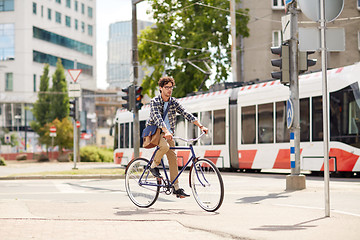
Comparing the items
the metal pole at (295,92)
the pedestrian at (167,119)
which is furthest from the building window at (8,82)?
→ the pedestrian at (167,119)

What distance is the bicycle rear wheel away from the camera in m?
9.33

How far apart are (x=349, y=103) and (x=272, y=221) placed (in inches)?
415

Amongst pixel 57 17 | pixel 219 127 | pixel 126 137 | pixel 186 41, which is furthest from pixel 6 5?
pixel 219 127

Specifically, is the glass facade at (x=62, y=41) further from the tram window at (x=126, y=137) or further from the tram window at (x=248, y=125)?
the tram window at (x=248, y=125)

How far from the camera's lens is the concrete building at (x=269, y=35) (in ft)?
126

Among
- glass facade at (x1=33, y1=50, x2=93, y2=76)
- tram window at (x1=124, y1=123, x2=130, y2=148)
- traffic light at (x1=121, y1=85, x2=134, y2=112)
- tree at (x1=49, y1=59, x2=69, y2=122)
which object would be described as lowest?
tram window at (x1=124, y1=123, x2=130, y2=148)

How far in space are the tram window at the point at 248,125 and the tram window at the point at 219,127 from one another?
43.3 inches

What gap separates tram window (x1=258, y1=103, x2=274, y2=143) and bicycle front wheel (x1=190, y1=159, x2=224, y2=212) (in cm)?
1210

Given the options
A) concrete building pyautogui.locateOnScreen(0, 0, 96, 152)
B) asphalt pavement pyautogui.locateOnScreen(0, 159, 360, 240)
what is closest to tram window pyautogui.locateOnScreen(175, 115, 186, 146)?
Result: asphalt pavement pyautogui.locateOnScreen(0, 159, 360, 240)

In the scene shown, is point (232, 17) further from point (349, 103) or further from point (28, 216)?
point (28, 216)

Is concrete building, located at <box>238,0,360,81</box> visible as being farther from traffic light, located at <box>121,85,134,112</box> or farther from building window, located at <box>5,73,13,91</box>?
building window, located at <box>5,73,13,91</box>

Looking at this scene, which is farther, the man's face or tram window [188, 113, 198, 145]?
tram window [188, 113, 198, 145]

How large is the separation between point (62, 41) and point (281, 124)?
2509 inches

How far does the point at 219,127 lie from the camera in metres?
23.2
